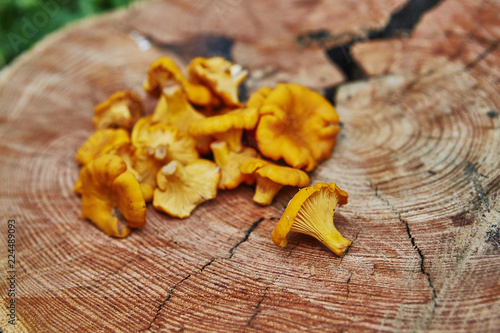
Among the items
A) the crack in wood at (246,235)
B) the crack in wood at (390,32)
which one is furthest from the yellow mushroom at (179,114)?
the crack in wood at (390,32)

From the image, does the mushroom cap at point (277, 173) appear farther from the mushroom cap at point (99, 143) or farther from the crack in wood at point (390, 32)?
the crack in wood at point (390, 32)

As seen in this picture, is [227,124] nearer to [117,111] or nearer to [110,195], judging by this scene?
[110,195]

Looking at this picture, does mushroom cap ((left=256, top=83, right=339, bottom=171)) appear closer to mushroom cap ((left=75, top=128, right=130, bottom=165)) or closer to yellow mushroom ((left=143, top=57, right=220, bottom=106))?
yellow mushroom ((left=143, top=57, right=220, bottom=106))

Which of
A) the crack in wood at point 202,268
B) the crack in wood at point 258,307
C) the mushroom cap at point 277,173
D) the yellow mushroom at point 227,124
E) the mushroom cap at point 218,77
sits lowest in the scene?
the crack in wood at point 202,268

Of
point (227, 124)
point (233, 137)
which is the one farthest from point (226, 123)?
point (233, 137)

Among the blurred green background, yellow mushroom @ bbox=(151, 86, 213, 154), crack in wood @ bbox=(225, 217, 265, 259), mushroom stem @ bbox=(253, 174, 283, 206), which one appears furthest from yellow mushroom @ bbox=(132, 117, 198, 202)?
the blurred green background
